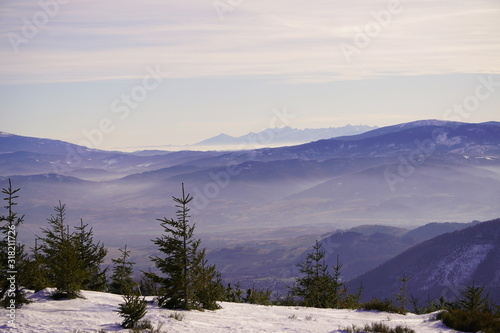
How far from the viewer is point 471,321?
2356 cm

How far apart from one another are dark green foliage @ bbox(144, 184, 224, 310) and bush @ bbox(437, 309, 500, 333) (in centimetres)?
1101

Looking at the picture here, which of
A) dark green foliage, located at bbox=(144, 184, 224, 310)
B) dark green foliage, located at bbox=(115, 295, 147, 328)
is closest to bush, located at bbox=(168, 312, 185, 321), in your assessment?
dark green foliage, located at bbox=(115, 295, 147, 328)

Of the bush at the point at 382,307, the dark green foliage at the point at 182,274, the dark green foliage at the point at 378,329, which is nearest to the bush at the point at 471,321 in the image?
the dark green foliage at the point at 378,329

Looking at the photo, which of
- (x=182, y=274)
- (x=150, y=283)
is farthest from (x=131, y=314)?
(x=150, y=283)

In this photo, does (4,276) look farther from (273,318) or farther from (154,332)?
(273,318)

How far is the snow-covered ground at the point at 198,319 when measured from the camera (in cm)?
2082

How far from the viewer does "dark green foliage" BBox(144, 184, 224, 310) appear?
25.5 metres

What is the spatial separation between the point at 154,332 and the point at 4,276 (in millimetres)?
8147

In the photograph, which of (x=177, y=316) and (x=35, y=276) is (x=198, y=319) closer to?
(x=177, y=316)

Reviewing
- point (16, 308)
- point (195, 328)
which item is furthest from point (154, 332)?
point (16, 308)

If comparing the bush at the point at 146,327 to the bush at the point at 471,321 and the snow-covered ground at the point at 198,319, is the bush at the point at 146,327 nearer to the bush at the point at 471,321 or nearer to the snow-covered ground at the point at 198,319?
the snow-covered ground at the point at 198,319

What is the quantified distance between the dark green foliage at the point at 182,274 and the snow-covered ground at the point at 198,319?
0.77 meters

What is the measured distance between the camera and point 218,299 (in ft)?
101

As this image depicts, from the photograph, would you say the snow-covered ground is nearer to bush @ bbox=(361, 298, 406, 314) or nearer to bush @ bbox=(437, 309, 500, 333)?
bush @ bbox=(437, 309, 500, 333)
